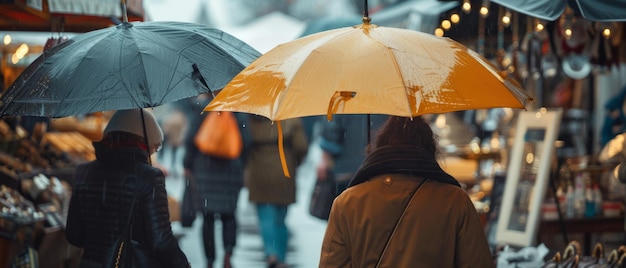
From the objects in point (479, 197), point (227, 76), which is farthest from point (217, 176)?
point (227, 76)

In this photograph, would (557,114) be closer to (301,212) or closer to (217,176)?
(217,176)

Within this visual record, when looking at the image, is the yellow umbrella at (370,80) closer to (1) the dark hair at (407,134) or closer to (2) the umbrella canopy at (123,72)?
(1) the dark hair at (407,134)

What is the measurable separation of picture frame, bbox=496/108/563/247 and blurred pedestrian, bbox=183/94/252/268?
2.87 meters

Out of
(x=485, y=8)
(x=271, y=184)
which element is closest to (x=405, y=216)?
(x=485, y=8)

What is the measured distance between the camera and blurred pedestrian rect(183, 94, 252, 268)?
32.6 ft

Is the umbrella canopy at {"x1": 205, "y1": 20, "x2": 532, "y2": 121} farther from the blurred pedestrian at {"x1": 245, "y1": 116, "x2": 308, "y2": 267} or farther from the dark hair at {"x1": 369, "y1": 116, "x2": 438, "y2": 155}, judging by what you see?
the blurred pedestrian at {"x1": 245, "y1": 116, "x2": 308, "y2": 267}

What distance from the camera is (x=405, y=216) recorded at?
14.4 feet

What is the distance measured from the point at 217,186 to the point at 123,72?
17.1 ft

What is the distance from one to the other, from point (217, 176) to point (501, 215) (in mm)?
3197

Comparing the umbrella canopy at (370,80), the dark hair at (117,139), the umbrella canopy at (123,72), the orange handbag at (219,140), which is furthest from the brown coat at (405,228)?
the orange handbag at (219,140)

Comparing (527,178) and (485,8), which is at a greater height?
(485,8)

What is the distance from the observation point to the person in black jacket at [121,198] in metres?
5.49

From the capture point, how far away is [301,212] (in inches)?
661

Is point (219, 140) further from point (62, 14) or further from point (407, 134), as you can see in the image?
point (407, 134)
